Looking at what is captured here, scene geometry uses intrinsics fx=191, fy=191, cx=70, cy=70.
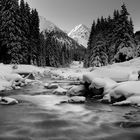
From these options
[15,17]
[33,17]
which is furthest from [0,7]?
[33,17]

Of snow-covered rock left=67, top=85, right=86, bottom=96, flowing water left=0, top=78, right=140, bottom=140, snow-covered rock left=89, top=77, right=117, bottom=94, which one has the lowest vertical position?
flowing water left=0, top=78, right=140, bottom=140

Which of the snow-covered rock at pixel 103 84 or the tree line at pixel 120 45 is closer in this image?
the snow-covered rock at pixel 103 84

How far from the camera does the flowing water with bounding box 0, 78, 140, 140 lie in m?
5.72

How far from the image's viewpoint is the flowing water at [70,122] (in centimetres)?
572

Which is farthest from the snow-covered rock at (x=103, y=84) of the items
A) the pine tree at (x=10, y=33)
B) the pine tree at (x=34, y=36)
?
the pine tree at (x=34, y=36)

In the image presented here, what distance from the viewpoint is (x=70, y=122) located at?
7184 millimetres

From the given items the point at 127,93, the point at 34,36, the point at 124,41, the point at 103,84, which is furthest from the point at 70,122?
the point at 34,36

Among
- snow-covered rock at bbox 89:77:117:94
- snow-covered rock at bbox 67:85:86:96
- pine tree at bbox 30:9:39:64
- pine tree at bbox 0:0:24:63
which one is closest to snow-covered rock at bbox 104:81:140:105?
snow-covered rock at bbox 89:77:117:94

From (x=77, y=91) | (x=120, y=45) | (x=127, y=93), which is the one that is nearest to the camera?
(x=127, y=93)

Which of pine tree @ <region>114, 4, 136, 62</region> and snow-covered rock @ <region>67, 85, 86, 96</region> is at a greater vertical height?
pine tree @ <region>114, 4, 136, 62</region>

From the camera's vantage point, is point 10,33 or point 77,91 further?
point 10,33

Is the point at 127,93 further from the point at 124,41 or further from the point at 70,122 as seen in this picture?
A: the point at 124,41

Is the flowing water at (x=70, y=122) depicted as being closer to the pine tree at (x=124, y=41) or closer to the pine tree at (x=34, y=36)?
the pine tree at (x=124, y=41)

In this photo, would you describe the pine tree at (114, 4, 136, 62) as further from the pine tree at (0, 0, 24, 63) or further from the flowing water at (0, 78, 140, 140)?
the flowing water at (0, 78, 140, 140)
